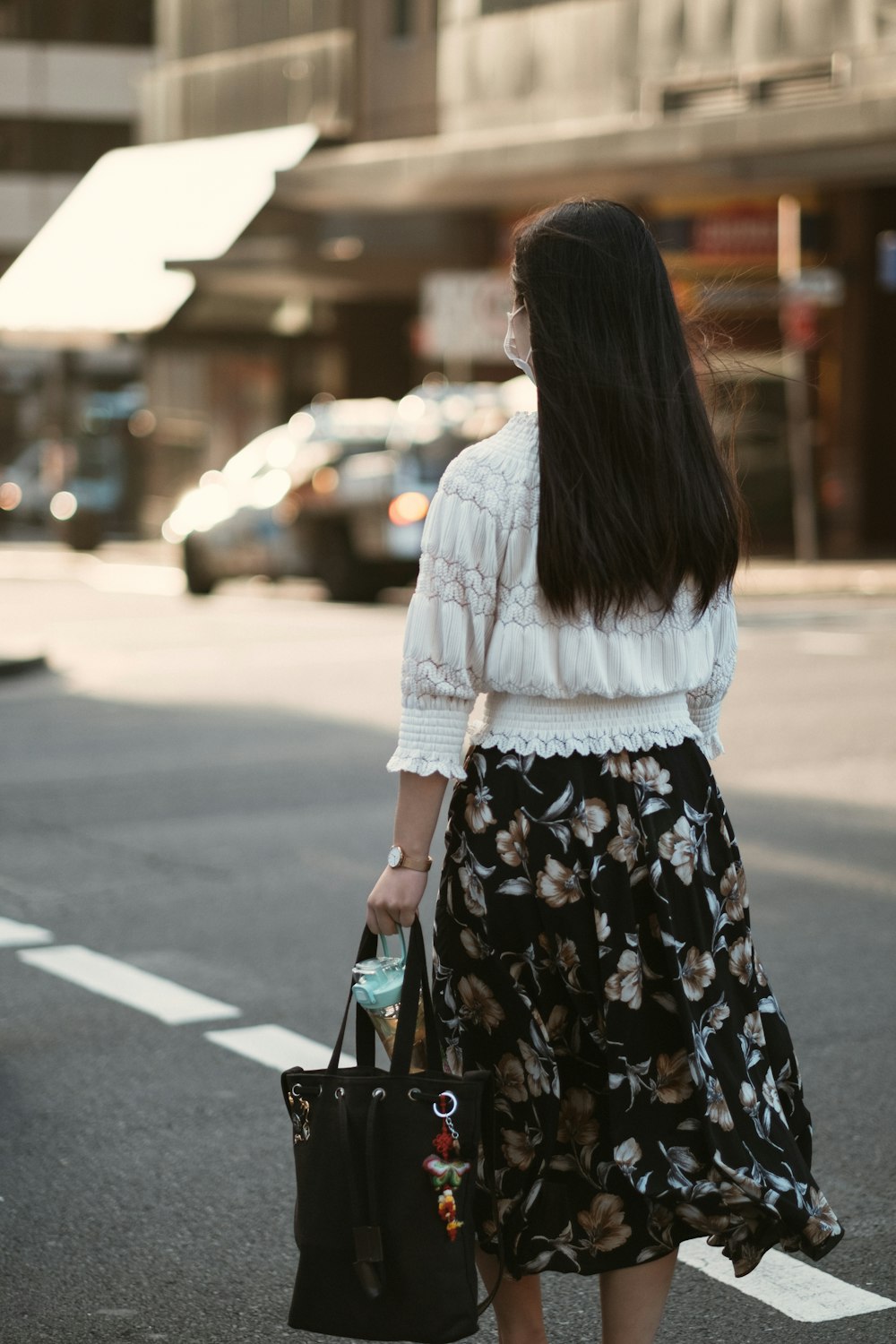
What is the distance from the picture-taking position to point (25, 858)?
7.99 meters

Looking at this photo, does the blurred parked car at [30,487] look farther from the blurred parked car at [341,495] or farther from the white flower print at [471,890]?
the white flower print at [471,890]

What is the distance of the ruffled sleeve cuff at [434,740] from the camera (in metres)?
2.93

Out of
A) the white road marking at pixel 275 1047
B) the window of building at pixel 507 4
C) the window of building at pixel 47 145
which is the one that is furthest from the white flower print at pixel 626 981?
the window of building at pixel 47 145

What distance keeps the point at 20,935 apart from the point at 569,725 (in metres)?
4.08

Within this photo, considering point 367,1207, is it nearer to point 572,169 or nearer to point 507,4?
point 572,169

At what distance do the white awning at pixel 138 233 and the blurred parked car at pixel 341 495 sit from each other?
11.3 meters

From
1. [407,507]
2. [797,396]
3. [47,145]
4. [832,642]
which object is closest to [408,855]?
[832,642]

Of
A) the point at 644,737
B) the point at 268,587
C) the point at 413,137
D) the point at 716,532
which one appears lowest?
the point at 268,587

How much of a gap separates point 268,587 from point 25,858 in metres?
14.5

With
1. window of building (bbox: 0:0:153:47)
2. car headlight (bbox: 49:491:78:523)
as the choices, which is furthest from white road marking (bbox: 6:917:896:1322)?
window of building (bbox: 0:0:153:47)

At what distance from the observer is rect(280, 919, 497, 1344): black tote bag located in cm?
279

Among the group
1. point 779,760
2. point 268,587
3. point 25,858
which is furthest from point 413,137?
point 25,858

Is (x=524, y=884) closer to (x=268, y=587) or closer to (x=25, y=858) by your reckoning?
(x=25, y=858)

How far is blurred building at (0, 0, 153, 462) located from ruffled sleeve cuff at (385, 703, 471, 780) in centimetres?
4676
